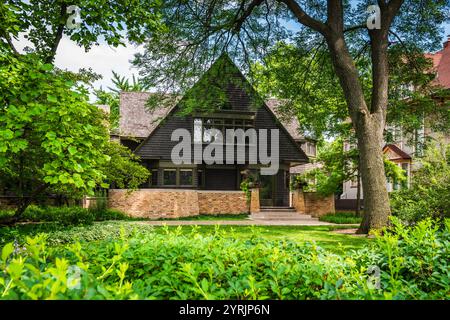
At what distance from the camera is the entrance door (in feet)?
93.3

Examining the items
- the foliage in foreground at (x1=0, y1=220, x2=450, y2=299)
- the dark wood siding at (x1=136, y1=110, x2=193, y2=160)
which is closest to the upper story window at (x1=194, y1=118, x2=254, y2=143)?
the dark wood siding at (x1=136, y1=110, x2=193, y2=160)

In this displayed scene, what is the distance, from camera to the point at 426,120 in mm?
19453

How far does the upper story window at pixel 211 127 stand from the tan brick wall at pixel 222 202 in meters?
4.00

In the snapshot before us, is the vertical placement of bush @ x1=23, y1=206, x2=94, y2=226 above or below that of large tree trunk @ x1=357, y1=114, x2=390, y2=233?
below

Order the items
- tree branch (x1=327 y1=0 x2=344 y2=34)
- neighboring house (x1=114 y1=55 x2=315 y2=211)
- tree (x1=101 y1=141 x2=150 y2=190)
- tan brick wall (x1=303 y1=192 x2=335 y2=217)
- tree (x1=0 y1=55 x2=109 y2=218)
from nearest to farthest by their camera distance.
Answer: tree (x1=0 y1=55 x2=109 y2=218)
tree branch (x1=327 y1=0 x2=344 y2=34)
tree (x1=101 y1=141 x2=150 y2=190)
tan brick wall (x1=303 y1=192 x2=335 y2=217)
neighboring house (x1=114 y1=55 x2=315 y2=211)

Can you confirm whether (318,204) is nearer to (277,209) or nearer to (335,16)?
(277,209)

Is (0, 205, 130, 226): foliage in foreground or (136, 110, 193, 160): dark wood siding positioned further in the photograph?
(136, 110, 193, 160): dark wood siding

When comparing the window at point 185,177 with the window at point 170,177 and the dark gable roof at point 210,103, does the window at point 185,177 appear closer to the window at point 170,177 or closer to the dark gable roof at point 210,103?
the window at point 170,177

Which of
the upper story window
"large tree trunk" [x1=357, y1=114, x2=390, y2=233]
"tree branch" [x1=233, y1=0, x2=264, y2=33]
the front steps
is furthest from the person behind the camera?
the upper story window

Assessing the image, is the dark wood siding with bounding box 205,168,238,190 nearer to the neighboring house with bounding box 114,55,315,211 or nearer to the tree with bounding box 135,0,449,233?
the neighboring house with bounding box 114,55,315,211

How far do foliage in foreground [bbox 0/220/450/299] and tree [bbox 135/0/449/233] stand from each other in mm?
9560
